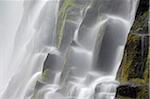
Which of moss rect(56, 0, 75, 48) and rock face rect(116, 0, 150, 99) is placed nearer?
rock face rect(116, 0, 150, 99)

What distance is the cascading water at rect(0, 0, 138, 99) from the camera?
9.97 m

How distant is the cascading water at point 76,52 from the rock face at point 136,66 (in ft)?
3.06

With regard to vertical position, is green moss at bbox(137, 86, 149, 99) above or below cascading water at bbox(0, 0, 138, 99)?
below

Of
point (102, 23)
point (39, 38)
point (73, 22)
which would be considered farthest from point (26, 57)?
point (102, 23)

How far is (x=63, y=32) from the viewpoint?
41.8ft

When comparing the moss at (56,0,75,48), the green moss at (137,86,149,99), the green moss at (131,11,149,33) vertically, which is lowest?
the green moss at (137,86,149,99)

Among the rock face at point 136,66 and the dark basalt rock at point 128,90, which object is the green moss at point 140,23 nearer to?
the rock face at point 136,66

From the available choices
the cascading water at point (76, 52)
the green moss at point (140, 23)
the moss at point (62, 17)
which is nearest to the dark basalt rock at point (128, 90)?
the cascading water at point (76, 52)

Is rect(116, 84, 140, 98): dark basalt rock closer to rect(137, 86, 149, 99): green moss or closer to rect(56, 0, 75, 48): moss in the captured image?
rect(137, 86, 149, 99): green moss

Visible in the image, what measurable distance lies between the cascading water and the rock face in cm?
93

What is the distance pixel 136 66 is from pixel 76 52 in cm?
360

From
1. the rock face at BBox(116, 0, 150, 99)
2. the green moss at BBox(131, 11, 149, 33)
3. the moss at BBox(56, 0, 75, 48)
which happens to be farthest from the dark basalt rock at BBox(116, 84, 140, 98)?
the moss at BBox(56, 0, 75, 48)

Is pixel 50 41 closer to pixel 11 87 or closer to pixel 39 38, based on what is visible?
pixel 39 38

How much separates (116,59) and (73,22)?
9.76ft
